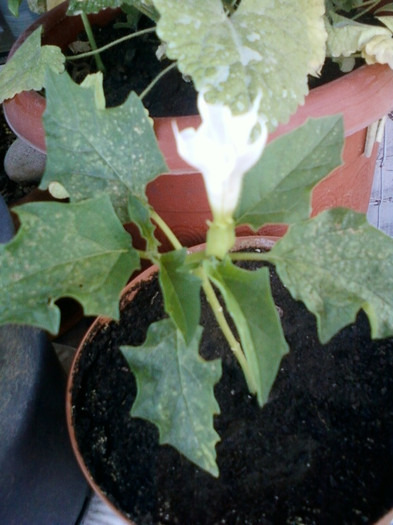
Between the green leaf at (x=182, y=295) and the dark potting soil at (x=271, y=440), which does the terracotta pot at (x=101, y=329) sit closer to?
the dark potting soil at (x=271, y=440)

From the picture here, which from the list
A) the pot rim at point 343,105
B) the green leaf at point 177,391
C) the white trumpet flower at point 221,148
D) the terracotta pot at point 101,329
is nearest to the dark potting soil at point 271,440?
the terracotta pot at point 101,329

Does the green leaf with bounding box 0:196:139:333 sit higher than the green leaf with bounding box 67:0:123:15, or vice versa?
the green leaf with bounding box 67:0:123:15

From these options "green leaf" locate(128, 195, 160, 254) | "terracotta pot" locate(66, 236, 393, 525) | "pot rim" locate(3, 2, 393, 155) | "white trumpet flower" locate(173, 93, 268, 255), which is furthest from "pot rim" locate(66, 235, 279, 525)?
"white trumpet flower" locate(173, 93, 268, 255)

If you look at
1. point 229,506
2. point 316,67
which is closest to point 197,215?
point 316,67

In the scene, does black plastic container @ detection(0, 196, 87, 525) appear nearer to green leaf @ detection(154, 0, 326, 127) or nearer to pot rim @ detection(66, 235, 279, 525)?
pot rim @ detection(66, 235, 279, 525)

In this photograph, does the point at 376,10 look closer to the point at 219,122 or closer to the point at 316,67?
the point at 316,67

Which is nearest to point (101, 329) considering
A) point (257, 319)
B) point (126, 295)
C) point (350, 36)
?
point (126, 295)

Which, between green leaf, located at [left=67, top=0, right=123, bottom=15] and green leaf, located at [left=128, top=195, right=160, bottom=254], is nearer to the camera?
green leaf, located at [left=128, top=195, right=160, bottom=254]

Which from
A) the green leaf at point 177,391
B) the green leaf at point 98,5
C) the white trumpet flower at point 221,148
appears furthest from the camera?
the green leaf at point 98,5

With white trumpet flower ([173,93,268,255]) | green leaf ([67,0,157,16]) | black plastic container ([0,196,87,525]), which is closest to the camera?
white trumpet flower ([173,93,268,255])

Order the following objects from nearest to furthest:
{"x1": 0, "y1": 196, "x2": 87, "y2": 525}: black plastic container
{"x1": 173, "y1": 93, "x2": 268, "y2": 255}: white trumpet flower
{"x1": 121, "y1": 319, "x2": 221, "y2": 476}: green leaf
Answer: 1. {"x1": 173, "y1": 93, "x2": 268, "y2": 255}: white trumpet flower
2. {"x1": 121, "y1": 319, "x2": 221, "y2": 476}: green leaf
3. {"x1": 0, "y1": 196, "x2": 87, "y2": 525}: black plastic container
